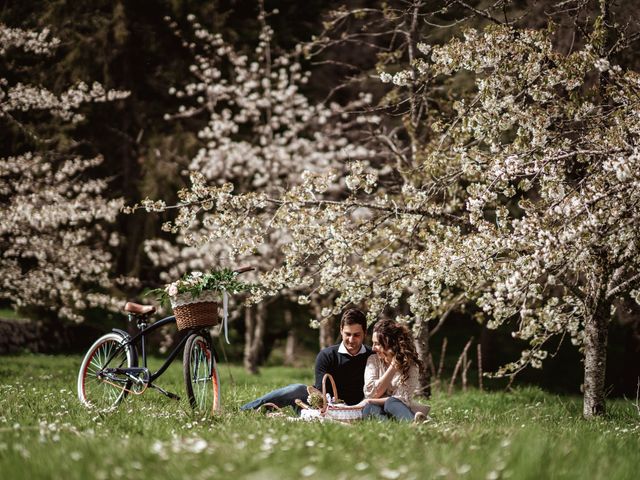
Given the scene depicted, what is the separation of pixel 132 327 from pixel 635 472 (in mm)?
14099

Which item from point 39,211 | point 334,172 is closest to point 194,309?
point 334,172

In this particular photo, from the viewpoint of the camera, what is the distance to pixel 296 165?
15484 millimetres

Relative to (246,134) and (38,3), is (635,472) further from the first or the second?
(38,3)

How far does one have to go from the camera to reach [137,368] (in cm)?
617

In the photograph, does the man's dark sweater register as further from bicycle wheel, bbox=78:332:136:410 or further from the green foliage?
bicycle wheel, bbox=78:332:136:410

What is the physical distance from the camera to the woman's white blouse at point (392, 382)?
5.73 metres

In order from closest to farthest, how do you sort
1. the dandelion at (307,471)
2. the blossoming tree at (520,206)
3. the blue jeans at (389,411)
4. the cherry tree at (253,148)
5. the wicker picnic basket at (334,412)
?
1. the dandelion at (307,471)
2. the blossoming tree at (520,206)
3. the blue jeans at (389,411)
4. the wicker picnic basket at (334,412)
5. the cherry tree at (253,148)

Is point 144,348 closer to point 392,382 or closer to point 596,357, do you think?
point 392,382

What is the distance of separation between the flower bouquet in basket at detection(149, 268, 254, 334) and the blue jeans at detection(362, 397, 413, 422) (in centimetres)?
139

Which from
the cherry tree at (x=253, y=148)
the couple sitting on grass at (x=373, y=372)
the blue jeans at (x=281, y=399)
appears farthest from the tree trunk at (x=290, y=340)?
the couple sitting on grass at (x=373, y=372)

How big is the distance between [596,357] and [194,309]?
385 centimetres

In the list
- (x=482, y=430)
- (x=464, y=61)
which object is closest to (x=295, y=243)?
(x=464, y=61)

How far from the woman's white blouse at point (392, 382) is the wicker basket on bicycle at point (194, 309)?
139 centimetres

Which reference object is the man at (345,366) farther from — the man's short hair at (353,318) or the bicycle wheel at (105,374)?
the bicycle wheel at (105,374)
